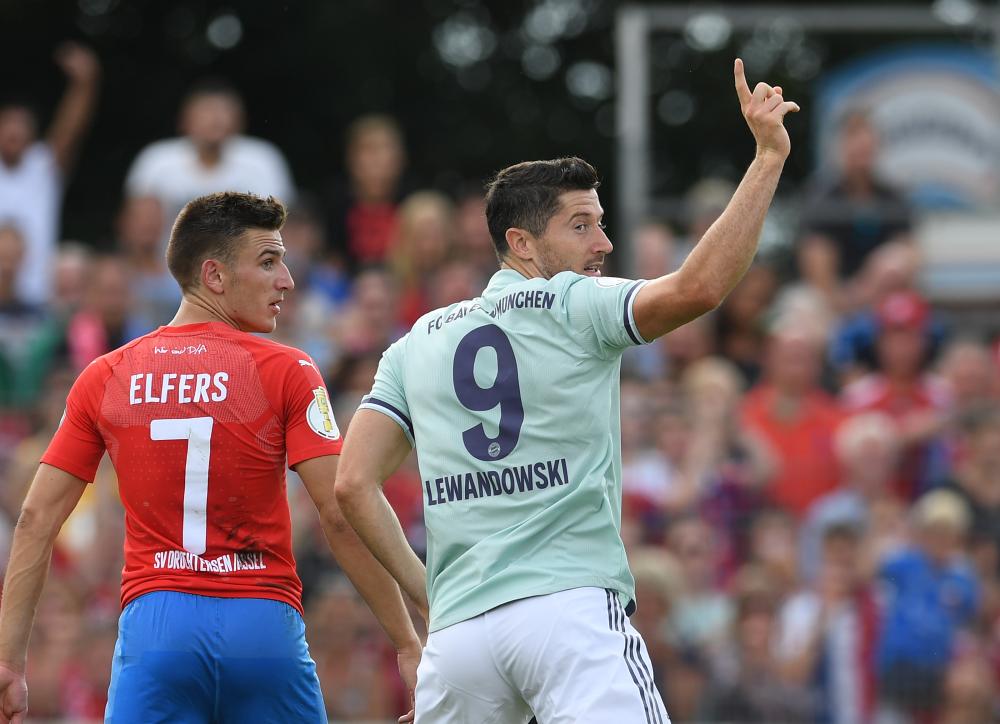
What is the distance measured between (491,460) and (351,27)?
17788mm

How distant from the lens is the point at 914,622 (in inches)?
404

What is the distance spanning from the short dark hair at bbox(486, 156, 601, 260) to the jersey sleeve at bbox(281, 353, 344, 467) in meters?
0.78

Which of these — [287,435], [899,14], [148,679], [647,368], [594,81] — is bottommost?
[148,679]

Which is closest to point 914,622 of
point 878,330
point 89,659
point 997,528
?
point 997,528

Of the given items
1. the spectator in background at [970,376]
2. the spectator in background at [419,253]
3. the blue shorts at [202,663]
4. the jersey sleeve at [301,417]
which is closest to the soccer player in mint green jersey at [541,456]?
the jersey sleeve at [301,417]

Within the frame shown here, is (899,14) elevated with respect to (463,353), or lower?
elevated

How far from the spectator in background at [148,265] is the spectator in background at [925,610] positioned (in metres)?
5.00

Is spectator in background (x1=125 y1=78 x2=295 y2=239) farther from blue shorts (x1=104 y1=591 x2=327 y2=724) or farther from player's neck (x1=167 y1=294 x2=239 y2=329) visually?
blue shorts (x1=104 y1=591 x2=327 y2=724)

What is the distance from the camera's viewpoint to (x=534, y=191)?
584cm

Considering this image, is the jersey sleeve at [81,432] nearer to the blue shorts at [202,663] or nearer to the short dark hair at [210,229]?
the short dark hair at [210,229]

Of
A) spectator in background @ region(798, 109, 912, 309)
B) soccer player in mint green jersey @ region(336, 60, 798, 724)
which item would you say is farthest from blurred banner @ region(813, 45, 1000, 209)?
soccer player in mint green jersey @ region(336, 60, 798, 724)

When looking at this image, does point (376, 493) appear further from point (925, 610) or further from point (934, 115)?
point (934, 115)

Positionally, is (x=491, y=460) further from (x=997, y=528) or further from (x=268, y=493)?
(x=997, y=528)

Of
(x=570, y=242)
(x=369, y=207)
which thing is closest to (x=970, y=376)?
(x=369, y=207)
